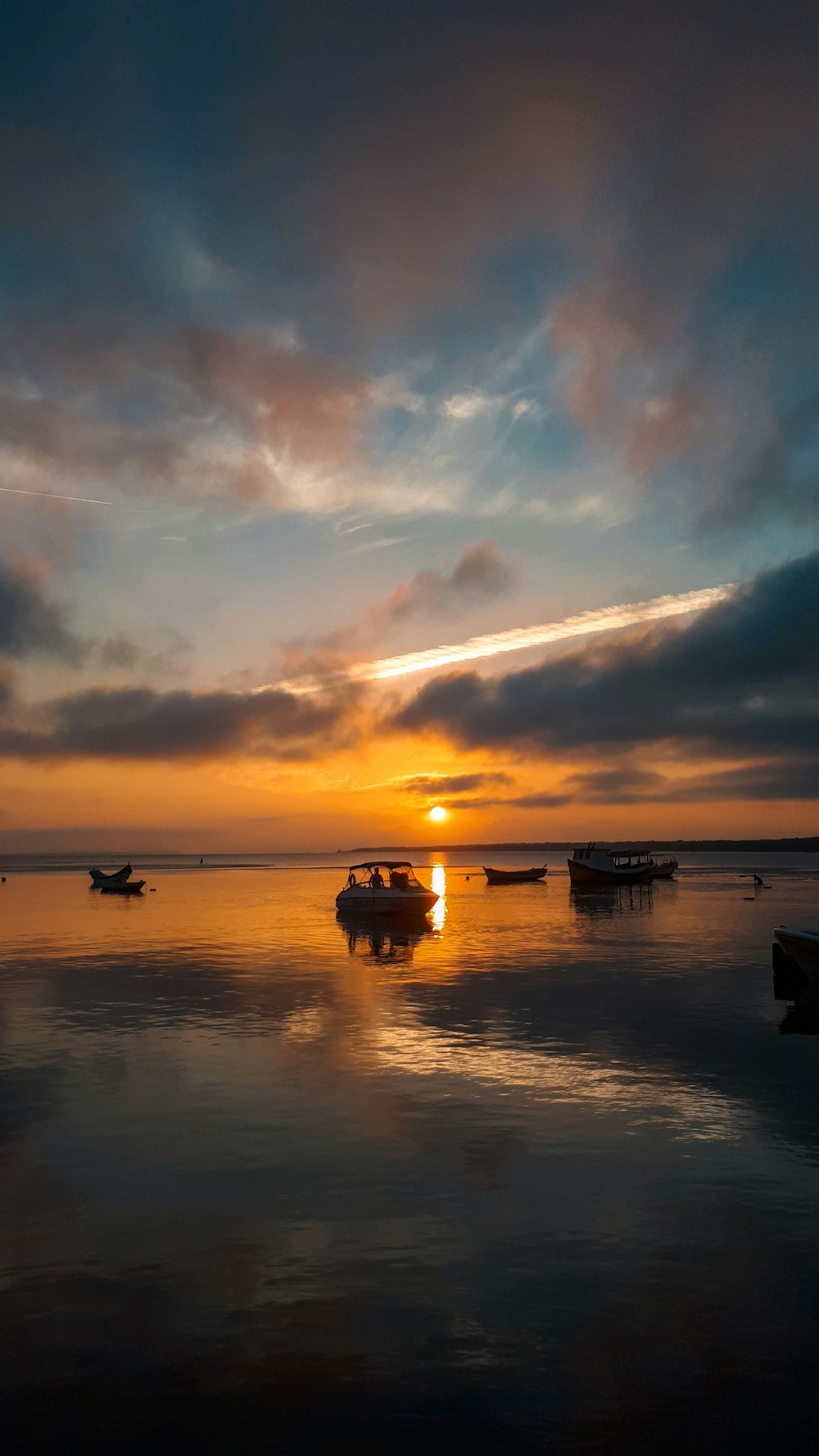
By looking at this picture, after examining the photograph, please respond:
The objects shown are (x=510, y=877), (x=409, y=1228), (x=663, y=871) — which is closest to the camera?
(x=409, y=1228)

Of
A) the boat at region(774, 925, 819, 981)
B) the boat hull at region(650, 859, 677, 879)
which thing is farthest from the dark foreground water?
the boat hull at region(650, 859, 677, 879)

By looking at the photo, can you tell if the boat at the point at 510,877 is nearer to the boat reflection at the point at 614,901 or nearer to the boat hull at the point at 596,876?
the boat hull at the point at 596,876

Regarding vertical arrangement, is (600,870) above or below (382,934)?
above

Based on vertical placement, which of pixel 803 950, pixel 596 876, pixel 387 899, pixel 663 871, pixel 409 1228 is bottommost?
pixel 663 871

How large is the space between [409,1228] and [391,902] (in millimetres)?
54523

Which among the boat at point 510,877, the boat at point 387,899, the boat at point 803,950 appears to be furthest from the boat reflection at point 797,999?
the boat at point 510,877

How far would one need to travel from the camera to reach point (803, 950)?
34562mm

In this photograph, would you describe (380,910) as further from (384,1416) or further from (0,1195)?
(384,1416)

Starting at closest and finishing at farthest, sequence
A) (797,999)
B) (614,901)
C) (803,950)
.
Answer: (797,999)
(803,950)
(614,901)

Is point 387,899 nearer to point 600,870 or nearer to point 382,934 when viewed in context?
point 382,934

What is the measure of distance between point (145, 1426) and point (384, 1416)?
2.12m

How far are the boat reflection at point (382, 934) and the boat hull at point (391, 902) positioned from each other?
0.41 meters

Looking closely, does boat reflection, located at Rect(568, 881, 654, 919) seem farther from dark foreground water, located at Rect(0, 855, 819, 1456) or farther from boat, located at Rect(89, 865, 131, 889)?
boat, located at Rect(89, 865, 131, 889)

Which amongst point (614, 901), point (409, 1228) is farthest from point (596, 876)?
point (409, 1228)
